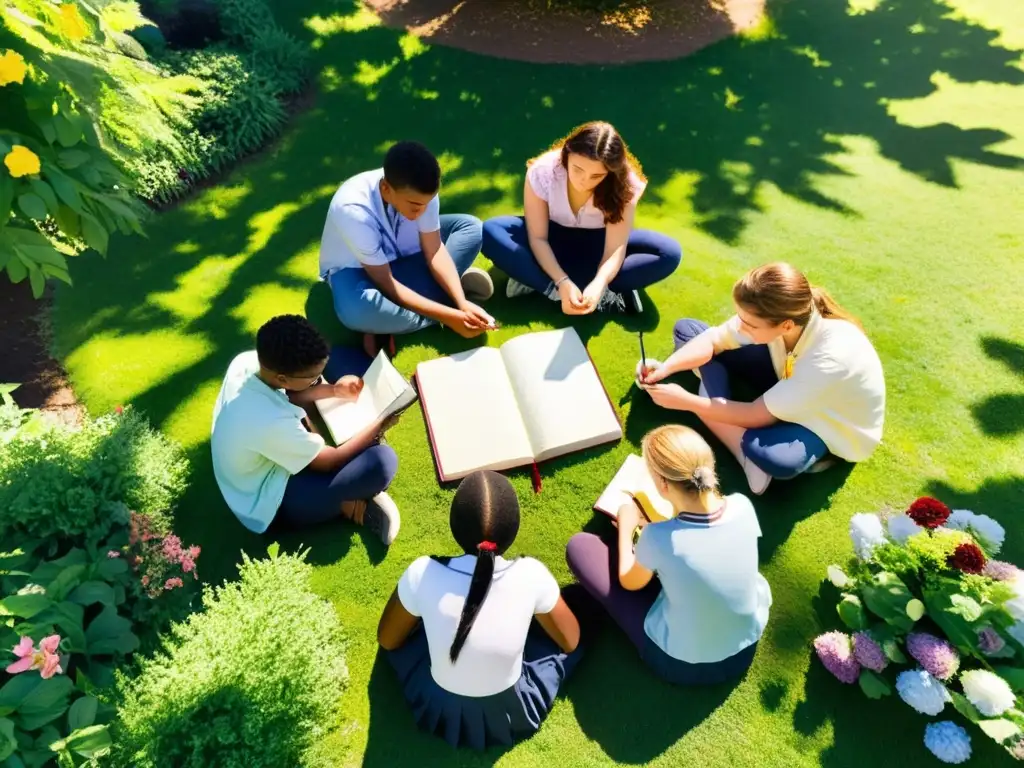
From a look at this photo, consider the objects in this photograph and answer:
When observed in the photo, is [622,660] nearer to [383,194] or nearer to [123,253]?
[383,194]

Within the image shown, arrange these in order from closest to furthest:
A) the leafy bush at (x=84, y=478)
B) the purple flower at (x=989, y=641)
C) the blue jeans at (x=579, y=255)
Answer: the purple flower at (x=989, y=641)
the leafy bush at (x=84, y=478)
the blue jeans at (x=579, y=255)

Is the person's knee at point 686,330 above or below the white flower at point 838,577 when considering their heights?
above

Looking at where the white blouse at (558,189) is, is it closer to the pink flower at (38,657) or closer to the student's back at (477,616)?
the student's back at (477,616)

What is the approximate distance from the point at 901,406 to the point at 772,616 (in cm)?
172

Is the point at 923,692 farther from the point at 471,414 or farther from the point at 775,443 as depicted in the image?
the point at 471,414

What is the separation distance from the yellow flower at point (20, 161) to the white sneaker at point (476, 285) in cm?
238

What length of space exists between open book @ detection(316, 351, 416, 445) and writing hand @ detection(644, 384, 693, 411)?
4.44ft

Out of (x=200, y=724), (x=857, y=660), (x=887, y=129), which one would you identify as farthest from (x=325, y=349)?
(x=887, y=129)

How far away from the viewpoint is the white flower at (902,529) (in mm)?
2975

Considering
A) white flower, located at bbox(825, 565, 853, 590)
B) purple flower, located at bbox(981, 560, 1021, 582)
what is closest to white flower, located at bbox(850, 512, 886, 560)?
white flower, located at bbox(825, 565, 853, 590)

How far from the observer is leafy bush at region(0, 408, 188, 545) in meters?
2.81

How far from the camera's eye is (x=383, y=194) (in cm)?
377

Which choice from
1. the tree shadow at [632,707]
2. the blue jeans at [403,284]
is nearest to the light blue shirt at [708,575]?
the tree shadow at [632,707]

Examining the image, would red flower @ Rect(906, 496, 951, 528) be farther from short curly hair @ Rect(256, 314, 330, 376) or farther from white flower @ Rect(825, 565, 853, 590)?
short curly hair @ Rect(256, 314, 330, 376)
